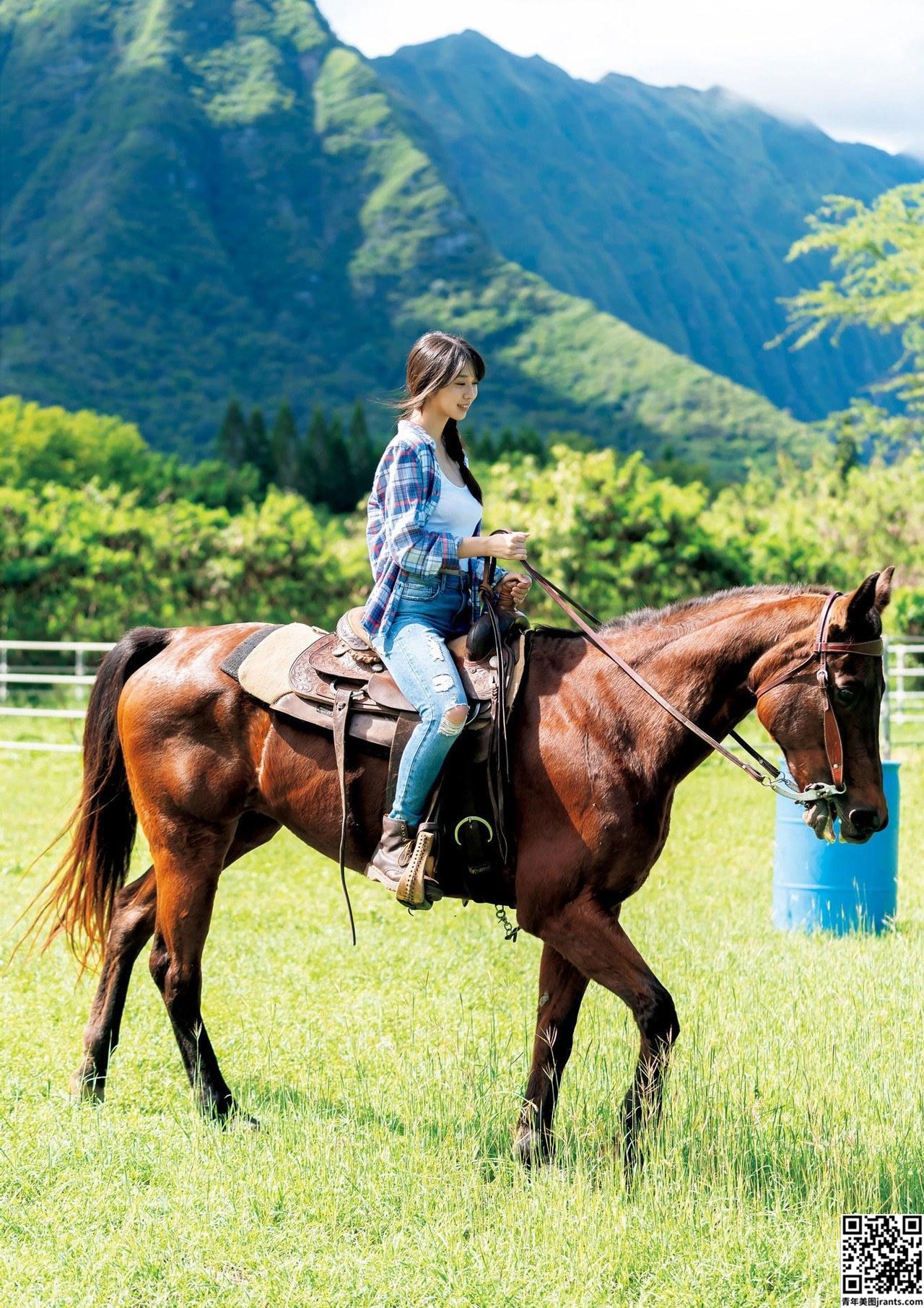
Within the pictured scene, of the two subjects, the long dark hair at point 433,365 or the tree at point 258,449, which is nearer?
the long dark hair at point 433,365

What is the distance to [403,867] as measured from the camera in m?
4.45

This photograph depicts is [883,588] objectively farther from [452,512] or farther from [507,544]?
[452,512]

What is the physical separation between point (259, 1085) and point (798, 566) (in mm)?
23535

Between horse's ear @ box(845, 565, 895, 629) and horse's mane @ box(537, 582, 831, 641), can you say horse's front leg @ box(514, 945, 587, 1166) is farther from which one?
horse's ear @ box(845, 565, 895, 629)

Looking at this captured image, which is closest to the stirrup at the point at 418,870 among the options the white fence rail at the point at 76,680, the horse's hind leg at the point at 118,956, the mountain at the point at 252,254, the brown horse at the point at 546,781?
the brown horse at the point at 546,781

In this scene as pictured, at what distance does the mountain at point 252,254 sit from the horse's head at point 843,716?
10253cm

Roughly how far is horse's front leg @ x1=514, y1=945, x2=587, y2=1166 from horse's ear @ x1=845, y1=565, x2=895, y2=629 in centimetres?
151

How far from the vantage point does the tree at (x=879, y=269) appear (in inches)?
1171

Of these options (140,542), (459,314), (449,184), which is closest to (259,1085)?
(140,542)

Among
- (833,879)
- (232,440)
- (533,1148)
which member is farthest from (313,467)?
(533,1148)

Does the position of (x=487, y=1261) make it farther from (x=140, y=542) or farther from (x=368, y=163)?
(x=368, y=163)

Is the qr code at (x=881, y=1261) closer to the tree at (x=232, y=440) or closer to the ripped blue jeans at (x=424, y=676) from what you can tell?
the ripped blue jeans at (x=424, y=676)

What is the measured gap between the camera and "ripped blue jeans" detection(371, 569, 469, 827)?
4.38m

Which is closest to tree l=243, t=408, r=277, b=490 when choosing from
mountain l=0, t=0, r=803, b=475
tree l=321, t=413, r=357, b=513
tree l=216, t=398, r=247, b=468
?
tree l=216, t=398, r=247, b=468
